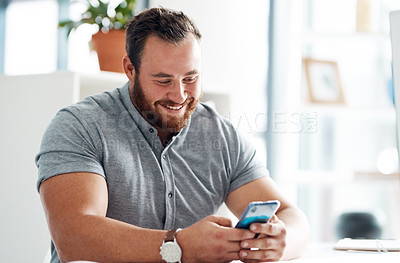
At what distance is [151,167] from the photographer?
166 cm

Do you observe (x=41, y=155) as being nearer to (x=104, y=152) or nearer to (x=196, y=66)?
(x=104, y=152)

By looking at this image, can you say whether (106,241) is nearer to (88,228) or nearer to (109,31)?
(88,228)

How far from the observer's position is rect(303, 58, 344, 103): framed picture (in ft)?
9.37

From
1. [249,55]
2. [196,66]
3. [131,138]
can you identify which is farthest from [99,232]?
[249,55]

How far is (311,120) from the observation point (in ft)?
9.93

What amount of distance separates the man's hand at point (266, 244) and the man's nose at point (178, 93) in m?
0.49

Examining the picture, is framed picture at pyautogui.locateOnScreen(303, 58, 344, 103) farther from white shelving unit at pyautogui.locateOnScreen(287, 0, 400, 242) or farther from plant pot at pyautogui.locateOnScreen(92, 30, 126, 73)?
plant pot at pyautogui.locateOnScreen(92, 30, 126, 73)

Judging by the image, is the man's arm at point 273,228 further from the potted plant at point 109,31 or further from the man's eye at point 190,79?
the potted plant at point 109,31

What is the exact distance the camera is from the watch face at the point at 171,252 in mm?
1230

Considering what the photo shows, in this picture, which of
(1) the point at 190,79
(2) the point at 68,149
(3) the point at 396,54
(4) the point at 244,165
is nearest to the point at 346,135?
(4) the point at 244,165

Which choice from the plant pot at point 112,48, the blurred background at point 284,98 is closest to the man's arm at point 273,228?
the blurred background at point 284,98

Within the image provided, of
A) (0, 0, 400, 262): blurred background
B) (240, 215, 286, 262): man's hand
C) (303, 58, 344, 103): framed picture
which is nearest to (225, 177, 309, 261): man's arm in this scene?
(240, 215, 286, 262): man's hand

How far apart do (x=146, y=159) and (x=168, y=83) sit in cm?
23

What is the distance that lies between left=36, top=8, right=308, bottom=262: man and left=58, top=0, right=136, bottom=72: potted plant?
64 centimetres
